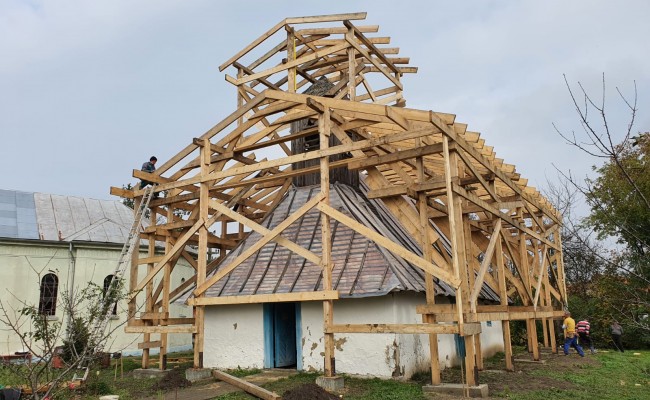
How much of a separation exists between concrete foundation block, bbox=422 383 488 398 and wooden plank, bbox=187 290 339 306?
7.62ft

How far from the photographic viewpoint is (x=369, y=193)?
10.5m

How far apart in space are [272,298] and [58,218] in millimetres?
15754

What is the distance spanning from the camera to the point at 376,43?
53.5ft

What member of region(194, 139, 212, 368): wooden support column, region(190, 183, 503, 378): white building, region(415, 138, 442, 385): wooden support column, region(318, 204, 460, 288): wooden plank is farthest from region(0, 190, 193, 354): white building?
region(415, 138, 442, 385): wooden support column

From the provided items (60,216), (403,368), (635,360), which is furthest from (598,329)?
(60,216)

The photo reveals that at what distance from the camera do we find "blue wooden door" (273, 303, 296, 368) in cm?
1263

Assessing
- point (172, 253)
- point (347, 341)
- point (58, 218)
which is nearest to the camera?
point (347, 341)

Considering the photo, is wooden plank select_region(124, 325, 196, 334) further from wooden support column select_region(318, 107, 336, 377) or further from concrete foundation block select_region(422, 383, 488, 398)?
concrete foundation block select_region(422, 383, 488, 398)

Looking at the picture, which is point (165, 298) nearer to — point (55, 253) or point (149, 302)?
point (149, 302)

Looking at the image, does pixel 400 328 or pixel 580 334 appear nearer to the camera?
pixel 400 328

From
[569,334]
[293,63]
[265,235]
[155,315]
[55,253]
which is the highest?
[293,63]

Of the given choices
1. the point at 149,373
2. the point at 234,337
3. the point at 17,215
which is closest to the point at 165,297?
the point at 149,373

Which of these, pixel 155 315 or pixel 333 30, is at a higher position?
pixel 333 30

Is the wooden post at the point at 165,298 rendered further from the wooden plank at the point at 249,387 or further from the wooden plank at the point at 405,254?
the wooden plank at the point at 405,254
